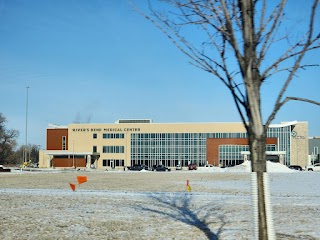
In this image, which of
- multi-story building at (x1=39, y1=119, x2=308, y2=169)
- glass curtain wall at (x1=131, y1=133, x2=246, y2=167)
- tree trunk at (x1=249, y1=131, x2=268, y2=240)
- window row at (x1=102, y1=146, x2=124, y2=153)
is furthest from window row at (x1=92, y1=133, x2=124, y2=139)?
tree trunk at (x1=249, y1=131, x2=268, y2=240)

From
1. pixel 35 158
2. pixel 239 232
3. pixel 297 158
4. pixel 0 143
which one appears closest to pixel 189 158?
pixel 297 158

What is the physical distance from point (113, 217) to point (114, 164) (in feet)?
390

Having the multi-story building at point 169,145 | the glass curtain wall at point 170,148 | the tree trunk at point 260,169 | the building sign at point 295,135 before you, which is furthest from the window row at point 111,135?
the tree trunk at point 260,169

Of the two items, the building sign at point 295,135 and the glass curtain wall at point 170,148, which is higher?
the building sign at point 295,135

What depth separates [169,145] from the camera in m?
128

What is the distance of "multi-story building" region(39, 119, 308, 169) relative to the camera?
410ft

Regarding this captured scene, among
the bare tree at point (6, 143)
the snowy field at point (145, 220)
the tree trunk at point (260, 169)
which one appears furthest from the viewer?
Result: the bare tree at point (6, 143)

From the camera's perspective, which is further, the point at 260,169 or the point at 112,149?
the point at 112,149

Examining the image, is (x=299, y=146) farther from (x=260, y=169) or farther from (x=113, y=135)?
(x=260, y=169)

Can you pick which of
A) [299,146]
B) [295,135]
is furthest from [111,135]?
[299,146]

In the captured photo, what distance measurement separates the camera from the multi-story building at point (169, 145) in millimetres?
125000

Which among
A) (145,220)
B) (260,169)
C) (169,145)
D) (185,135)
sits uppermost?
(185,135)

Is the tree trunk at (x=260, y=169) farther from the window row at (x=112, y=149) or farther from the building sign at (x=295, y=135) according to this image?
the window row at (x=112, y=149)

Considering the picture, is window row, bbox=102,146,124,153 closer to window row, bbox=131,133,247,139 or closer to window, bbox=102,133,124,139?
window, bbox=102,133,124,139
